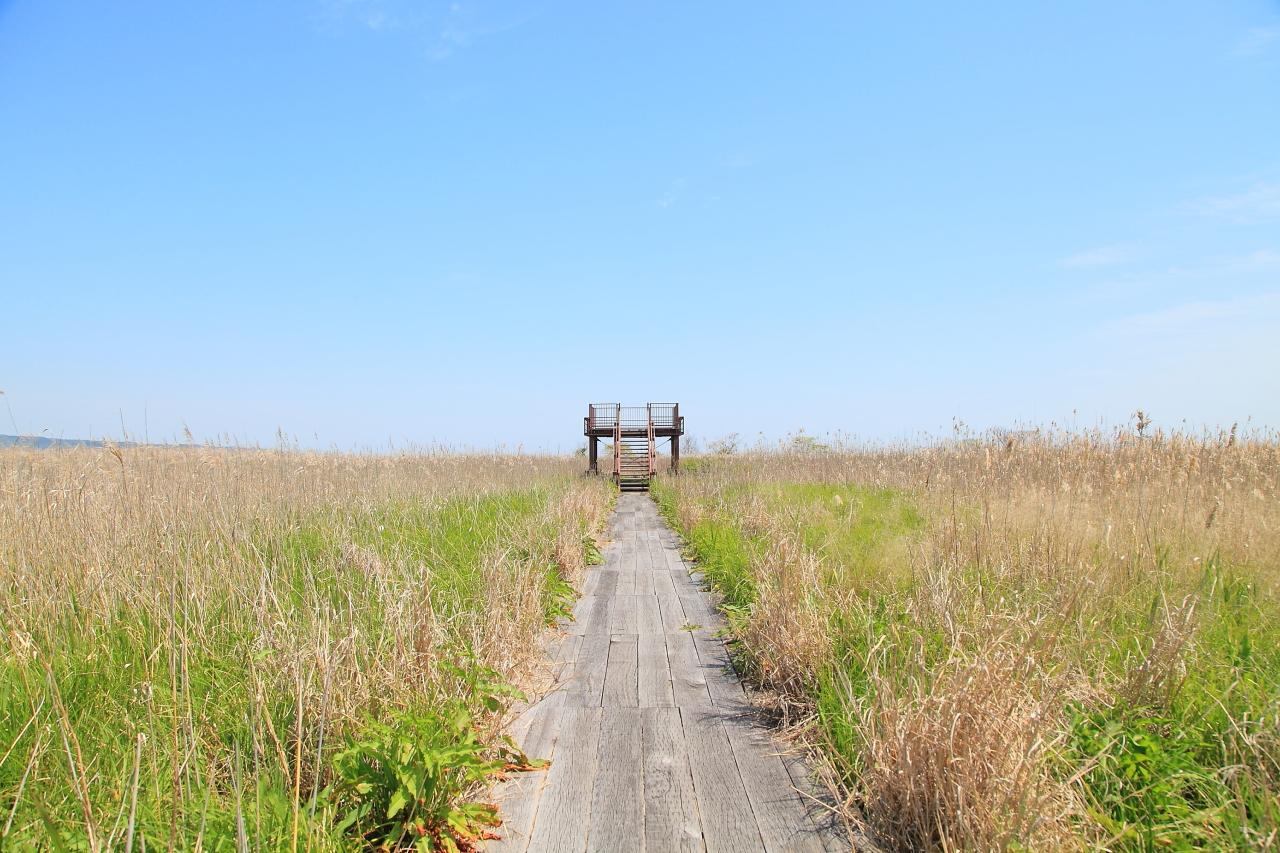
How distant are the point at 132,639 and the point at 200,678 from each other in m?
0.69

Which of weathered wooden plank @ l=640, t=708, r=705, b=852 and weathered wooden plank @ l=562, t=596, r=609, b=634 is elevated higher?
weathered wooden plank @ l=562, t=596, r=609, b=634

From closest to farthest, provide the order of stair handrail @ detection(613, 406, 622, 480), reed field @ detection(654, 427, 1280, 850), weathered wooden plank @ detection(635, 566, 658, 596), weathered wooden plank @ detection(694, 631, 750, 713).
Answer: reed field @ detection(654, 427, 1280, 850) < weathered wooden plank @ detection(694, 631, 750, 713) < weathered wooden plank @ detection(635, 566, 658, 596) < stair handrail @ detection(613, 406, 622, 480)

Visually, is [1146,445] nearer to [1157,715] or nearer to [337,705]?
[1157,715]

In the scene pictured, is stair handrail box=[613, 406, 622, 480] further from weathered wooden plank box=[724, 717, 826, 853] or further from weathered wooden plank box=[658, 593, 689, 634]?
weathered wooden plank box=[724, 717, 826, 853]

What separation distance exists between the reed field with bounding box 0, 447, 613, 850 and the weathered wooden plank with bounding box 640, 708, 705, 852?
63 centimetres

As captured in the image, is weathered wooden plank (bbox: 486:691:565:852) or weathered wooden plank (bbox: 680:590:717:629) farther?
weathered wooden plank (bbox: 680:590:717:629)

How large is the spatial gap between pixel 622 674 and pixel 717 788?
1513mm

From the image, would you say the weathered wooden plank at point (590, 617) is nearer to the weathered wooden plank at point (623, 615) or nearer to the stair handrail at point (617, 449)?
the weathered wooden plank at point (623, 615)

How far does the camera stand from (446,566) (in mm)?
5809

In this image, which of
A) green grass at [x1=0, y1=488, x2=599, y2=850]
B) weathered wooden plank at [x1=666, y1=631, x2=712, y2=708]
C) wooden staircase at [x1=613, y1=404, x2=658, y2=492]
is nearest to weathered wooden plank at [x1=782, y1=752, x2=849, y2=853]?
weathered wooden plank at [x1=666, y1=631, x2=712, y2=708]

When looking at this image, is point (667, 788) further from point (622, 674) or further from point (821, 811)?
point (622, 674)

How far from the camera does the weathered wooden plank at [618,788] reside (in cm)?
251

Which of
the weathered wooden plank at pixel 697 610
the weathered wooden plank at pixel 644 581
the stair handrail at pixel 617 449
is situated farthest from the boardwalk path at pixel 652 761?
the stair handrail at pixel 617 449

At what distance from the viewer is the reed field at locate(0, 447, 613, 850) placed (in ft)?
6.91
